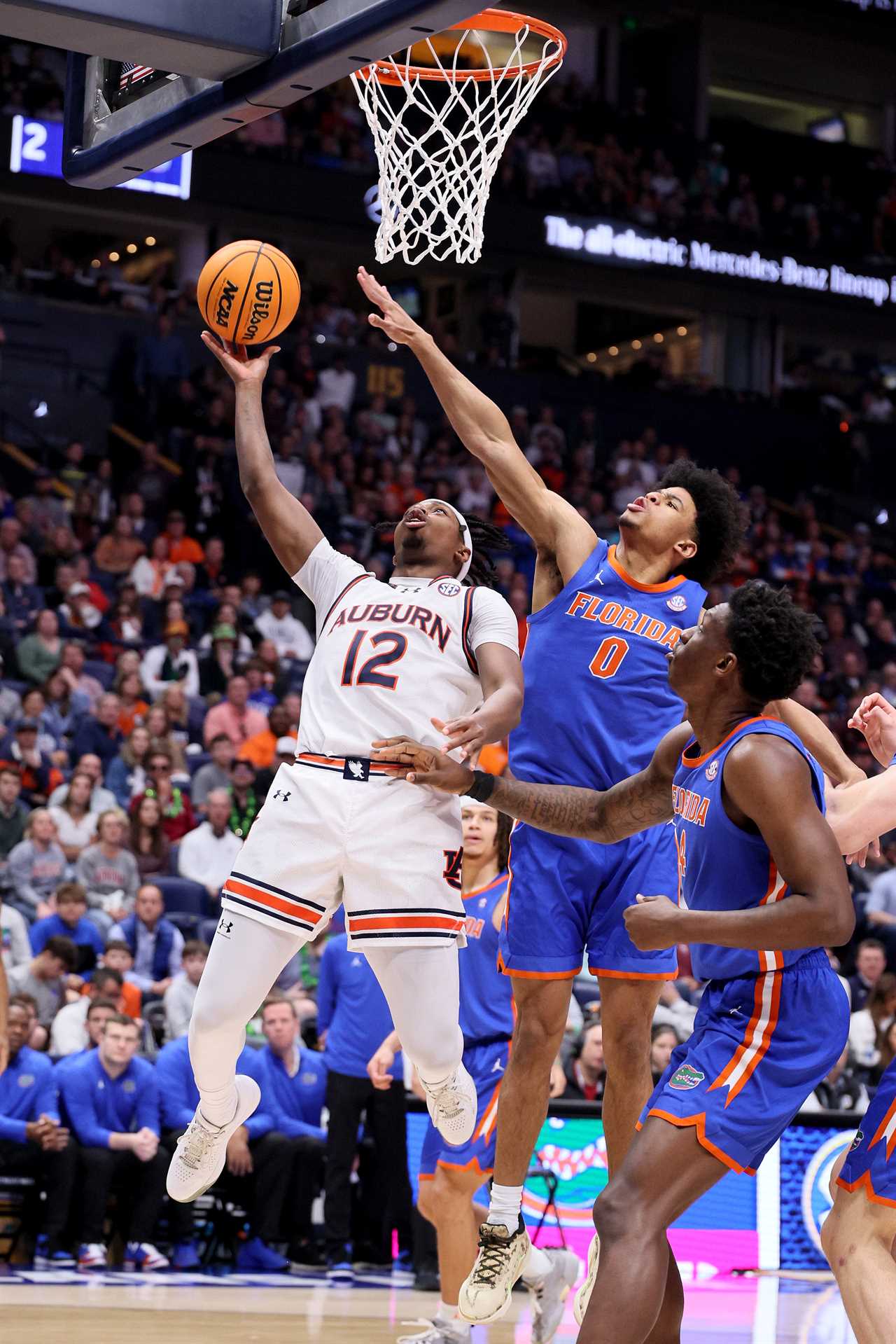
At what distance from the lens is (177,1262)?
8.99 meters

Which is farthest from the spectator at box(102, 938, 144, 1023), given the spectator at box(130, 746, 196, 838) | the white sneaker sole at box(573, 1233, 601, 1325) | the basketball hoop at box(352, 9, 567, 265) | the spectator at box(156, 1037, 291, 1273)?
the basketball hoop at box(352, 9, 567, 265)

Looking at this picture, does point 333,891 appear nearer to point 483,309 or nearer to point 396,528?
point 396,528

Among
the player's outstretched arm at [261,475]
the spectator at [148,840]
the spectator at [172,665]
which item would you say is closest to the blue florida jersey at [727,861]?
the player's outstretched arm at [261,475]

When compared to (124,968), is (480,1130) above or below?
below

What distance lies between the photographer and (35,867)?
36.4 ft

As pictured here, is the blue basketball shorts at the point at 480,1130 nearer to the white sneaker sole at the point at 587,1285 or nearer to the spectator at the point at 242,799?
the white sneaker sole at the point at 587,1285

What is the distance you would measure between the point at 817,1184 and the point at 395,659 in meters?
6.02

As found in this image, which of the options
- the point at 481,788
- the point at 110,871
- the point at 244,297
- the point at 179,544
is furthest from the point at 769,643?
the point at 179,544

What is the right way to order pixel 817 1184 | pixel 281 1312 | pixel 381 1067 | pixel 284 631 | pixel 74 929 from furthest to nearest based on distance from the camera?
1. pixel 284 631
2. pixel 74 929
3. pixel 817 1184
4. pixel 381 1067
5. pixel 281 1312

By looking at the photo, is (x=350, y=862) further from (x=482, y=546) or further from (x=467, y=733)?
(x=482, y=546)

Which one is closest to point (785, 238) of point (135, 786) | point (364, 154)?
point (364, 154)

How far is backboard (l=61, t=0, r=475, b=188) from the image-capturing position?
450 cm

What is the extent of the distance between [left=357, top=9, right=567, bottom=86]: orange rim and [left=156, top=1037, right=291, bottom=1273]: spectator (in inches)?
203

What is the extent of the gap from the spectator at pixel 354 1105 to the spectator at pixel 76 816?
8.52 ft
